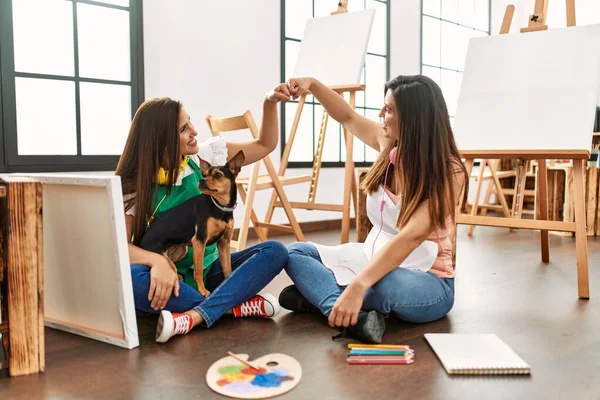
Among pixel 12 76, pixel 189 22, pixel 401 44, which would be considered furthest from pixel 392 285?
pixel 401 44

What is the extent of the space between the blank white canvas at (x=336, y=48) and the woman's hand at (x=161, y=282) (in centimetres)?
204

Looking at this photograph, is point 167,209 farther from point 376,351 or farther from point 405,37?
point 405,37

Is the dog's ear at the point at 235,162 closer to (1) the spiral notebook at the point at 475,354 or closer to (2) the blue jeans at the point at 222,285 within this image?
(2) the blue jeans at the point at 222,285

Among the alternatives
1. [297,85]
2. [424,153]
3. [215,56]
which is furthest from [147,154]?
[215,56]

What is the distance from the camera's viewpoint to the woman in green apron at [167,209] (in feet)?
5.31

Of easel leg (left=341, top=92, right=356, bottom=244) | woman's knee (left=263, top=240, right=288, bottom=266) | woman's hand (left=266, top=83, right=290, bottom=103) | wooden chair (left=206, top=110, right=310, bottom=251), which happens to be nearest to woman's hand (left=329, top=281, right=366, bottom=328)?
woman's knee (left=263, top=240, right=288, bottom=266)

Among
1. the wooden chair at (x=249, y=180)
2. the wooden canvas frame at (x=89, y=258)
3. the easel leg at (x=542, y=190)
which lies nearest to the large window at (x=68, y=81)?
the wooden chair at (x=249, y=180)

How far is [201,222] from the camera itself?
5.48 ft

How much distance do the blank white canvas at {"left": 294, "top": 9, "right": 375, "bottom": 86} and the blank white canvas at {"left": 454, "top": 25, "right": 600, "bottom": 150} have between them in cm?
76

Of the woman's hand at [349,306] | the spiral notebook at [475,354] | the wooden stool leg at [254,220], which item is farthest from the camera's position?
the wooden stool leg at [254,220]

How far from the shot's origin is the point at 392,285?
65.6 inches

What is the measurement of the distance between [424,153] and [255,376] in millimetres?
797

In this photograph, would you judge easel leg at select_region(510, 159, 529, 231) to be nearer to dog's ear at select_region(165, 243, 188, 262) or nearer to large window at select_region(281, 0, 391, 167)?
large window at select_region(281, 0, 391, 167)

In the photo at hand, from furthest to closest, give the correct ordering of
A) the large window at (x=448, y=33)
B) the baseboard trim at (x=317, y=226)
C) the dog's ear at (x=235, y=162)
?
the large window at (x=448, y=33)
the baseboard trim at (x=317, y=226)
the dog's ear at (x=235, y=162)
